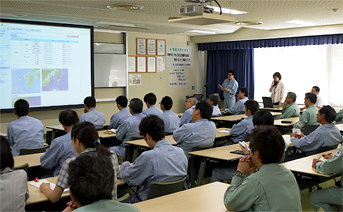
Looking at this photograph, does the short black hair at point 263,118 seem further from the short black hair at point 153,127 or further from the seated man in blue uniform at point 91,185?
the seated man in blue uniform at point 91,185

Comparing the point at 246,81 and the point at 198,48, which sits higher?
the point at 198,48

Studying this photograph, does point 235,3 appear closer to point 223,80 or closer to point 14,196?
point 14,196

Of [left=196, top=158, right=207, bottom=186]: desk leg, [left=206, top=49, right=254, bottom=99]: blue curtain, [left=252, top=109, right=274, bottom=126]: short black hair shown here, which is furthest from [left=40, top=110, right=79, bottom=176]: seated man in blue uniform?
[left=206, top=49, right=254, bottom=99]: blue curtain

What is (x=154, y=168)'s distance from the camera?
2791 millimetres

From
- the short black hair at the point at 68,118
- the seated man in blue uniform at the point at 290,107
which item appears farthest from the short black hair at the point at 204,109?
the seated man in blue uniform at the point at 290,107

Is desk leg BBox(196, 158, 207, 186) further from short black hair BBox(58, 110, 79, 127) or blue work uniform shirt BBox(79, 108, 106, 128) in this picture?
blue work uniform shirt BBox(79, 108, 106, 128)

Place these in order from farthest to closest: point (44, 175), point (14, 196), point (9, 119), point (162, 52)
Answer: point (162, 52) → point (9, 119) → point (44, 175) → point (14, 196)

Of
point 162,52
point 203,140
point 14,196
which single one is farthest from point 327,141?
point 162,52

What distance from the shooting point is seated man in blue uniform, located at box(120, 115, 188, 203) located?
2.80 metres

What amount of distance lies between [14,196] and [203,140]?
8.30 feet

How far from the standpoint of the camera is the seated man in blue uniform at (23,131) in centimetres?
450

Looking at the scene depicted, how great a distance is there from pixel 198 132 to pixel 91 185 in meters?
2.91

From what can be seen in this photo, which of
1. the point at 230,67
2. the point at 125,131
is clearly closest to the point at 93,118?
the point at 125,131

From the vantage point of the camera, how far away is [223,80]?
11211mm
